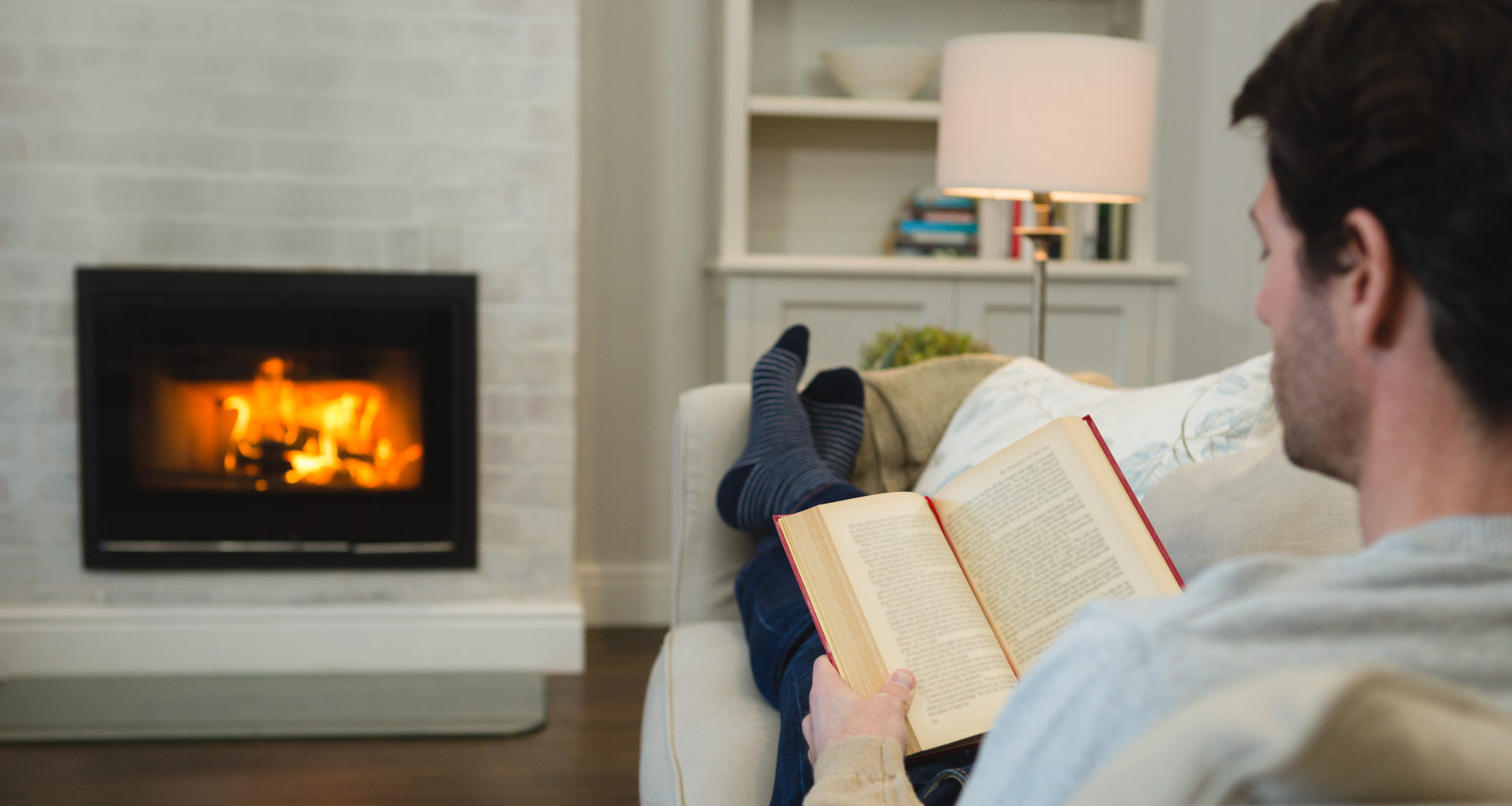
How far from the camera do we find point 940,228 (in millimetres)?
2824

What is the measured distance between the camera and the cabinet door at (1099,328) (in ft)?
9.02

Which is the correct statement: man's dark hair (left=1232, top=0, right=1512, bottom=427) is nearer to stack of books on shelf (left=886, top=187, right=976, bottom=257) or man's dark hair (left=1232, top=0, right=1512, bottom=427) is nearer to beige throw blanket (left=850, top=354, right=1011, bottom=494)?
beige throw blanket (left=850, top=354, right=1011, bottom=494)

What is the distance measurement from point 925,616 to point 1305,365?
441mm

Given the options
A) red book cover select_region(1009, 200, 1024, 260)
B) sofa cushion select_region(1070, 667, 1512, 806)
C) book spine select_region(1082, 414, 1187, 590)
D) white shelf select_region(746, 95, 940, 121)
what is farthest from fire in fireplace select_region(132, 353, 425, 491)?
sofa cushion select_region(1070, 667, 1512, 806)

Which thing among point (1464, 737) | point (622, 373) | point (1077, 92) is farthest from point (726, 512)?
point (622, 373)

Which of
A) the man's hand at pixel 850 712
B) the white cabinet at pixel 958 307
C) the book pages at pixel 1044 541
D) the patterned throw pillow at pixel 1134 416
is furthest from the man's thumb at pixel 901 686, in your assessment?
the white cabinet at pixel 958 307

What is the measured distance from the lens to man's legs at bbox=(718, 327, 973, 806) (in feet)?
3.19

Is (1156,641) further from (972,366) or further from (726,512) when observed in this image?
(972,366)

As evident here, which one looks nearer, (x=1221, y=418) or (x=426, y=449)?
(x=1221, y=418)

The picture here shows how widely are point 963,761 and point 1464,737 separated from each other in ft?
1.91

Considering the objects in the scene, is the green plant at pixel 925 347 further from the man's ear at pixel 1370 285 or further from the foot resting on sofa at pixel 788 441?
the man's ear at pixel 1370 285

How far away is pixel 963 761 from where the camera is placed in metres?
0.91

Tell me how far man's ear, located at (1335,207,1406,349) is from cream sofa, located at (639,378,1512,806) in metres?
0.21

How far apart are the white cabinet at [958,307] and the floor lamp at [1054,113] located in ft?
2.87
